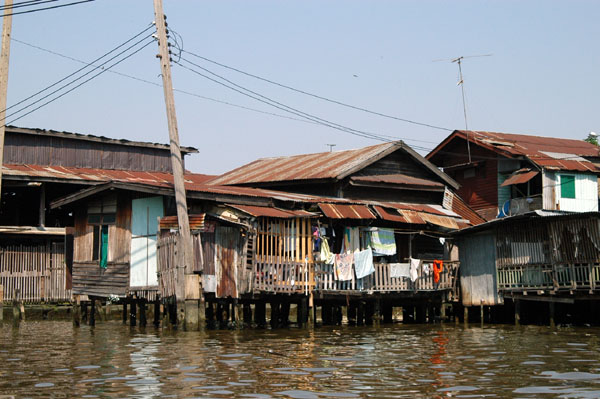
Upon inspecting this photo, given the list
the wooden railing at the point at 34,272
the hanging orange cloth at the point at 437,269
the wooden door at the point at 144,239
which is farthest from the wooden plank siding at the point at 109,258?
the hanging orange cloth at the point at 437,269

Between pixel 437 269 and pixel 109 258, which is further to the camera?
pixel 437 269

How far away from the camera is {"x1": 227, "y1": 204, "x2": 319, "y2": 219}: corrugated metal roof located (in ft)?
80.6

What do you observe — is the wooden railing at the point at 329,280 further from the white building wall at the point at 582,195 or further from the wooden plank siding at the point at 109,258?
the white building wall at the point at 582,195

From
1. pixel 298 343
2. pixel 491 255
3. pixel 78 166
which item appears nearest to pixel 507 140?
pixel 491 255

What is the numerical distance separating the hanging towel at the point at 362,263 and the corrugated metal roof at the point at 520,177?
1291cm

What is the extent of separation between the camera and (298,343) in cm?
2119

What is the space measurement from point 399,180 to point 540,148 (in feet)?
36.2

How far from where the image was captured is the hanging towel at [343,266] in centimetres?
2692

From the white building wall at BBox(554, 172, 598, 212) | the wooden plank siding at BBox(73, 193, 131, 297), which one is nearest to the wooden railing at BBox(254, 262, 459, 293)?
the wooden plank siding at BBox(73, 193, 131, 297)

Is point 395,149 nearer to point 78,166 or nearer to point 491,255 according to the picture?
point 491,255

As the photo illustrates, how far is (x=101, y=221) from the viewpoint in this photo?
2808cm

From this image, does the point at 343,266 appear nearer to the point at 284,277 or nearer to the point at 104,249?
the point at 284,277

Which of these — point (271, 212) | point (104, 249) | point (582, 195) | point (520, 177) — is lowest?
point (104, 249)

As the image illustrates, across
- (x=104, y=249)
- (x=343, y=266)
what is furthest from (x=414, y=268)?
(x=104, y=249)
